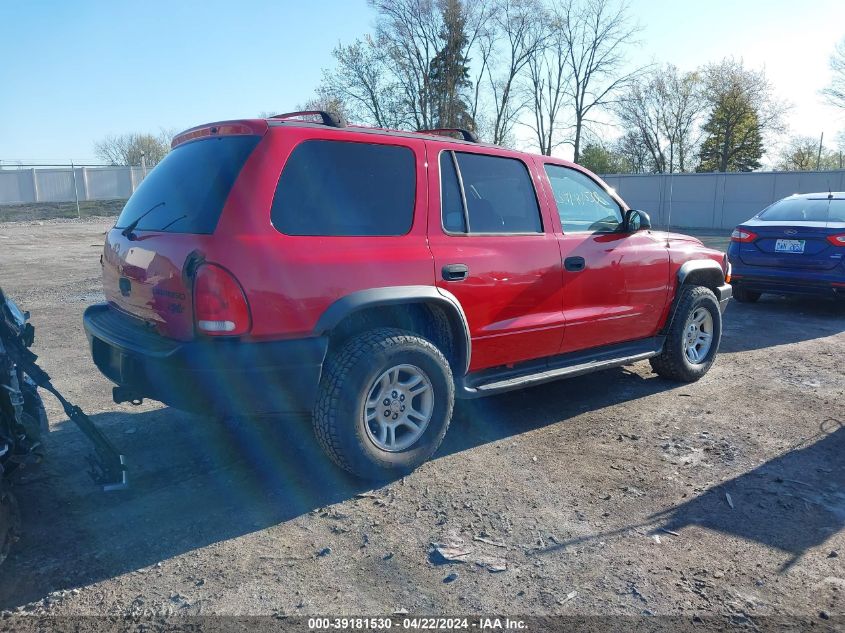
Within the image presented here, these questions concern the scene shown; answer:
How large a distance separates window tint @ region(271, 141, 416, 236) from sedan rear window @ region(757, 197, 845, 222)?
7154 mm

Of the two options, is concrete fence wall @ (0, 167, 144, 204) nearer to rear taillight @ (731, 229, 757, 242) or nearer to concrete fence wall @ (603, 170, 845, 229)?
concrete fence wall @ (603, 170, 845, 229)

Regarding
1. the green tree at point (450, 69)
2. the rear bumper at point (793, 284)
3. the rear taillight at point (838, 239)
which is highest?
the green tree at point (450, 69)

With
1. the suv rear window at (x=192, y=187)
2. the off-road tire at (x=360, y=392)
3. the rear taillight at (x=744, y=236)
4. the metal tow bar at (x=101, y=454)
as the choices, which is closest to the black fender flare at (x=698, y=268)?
the off-road tire at (x=360, y=392)

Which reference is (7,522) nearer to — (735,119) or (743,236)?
(743,236)

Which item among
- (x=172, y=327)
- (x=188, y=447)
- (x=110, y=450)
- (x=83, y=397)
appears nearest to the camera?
(x=172, y=327)

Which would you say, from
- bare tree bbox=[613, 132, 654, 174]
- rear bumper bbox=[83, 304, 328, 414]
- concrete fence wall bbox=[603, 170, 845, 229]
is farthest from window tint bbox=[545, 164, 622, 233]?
bare tree bbox=[613, 132, 654, 174]

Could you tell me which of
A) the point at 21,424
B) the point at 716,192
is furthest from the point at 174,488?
the point at 716,192

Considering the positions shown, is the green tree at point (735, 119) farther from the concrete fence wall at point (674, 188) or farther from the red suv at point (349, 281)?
the red suv at point (349, 281)

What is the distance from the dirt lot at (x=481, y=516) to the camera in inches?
105

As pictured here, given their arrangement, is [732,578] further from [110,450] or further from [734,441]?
[110,450]

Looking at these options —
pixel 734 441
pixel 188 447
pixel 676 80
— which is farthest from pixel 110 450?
pixel 676 80

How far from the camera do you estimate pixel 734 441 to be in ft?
14.2

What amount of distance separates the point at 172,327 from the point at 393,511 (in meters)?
1.43

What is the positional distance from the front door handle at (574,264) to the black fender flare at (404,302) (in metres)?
0.98
